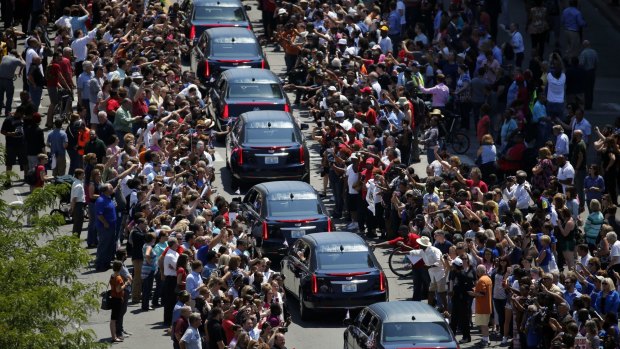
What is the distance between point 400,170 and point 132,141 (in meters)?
5.47

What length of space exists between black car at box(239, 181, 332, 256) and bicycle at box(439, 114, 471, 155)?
282 inches

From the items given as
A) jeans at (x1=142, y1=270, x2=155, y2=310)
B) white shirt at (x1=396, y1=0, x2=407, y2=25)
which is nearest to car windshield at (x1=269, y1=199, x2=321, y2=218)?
jeans at (x1=142, y1=270, x2=155, y2=310)

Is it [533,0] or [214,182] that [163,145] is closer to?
[214,182]

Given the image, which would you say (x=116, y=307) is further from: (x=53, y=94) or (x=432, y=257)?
(x=53, y=94)

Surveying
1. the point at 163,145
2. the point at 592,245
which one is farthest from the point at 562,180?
the point at 163,145

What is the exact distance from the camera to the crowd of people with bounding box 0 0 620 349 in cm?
2722

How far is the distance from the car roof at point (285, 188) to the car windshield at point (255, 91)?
6723mm

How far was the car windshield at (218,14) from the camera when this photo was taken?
47.1m

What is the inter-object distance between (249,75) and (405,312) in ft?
48.8

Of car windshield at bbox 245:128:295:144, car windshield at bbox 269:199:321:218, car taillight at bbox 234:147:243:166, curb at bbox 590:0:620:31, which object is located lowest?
curb at bbox 590:0:620:31

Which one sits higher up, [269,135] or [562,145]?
[562,145]

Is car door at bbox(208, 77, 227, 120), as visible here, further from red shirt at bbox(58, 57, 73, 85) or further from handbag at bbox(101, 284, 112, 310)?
handbag at bbox(101, 284, 112, 310)

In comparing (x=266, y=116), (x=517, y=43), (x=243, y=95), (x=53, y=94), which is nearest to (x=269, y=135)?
(x=266, y=116)

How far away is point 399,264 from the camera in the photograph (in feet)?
106
